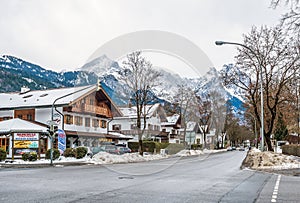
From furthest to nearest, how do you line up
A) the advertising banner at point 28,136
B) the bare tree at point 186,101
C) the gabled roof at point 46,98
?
the bare tree at point 186,101 → the gabled roof at point 46,98 → the advertising banner at point 28,136

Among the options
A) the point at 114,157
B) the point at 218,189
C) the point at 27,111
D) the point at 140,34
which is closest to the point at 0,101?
the point at 27,111

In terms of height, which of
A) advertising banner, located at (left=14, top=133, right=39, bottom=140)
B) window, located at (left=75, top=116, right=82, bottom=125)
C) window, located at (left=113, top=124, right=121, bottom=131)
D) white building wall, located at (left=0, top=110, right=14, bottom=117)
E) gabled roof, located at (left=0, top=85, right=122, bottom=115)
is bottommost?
advertising banner, located at (left=14, top=133, right=39, bottom=140)

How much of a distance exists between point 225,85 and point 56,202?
2904cm

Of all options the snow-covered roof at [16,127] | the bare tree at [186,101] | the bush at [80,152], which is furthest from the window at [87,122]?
the bare tree at [186,101]

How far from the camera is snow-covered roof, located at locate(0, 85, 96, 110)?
1885 inches

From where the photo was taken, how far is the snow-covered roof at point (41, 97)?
47.9 metres

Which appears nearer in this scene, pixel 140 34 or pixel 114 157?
pixel 140 34

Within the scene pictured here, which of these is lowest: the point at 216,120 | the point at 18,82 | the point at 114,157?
the point at 114,157

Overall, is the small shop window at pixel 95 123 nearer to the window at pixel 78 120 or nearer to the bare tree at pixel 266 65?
the window at pixel 78 120

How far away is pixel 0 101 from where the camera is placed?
5475 cm

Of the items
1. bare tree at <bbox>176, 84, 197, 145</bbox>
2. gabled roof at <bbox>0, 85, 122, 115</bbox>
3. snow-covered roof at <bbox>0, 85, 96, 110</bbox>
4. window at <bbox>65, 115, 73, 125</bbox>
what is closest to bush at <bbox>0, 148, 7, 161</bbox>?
gabled roof at <bbox>0, 85, 122, 115</bbox>

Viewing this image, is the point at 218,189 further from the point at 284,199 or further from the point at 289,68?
the point at 289,68

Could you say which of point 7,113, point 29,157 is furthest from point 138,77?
point 7,113

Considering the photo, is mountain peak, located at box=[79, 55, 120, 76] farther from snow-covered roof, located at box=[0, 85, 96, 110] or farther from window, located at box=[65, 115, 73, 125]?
window, located at box=[65, 115, 73, 125]
